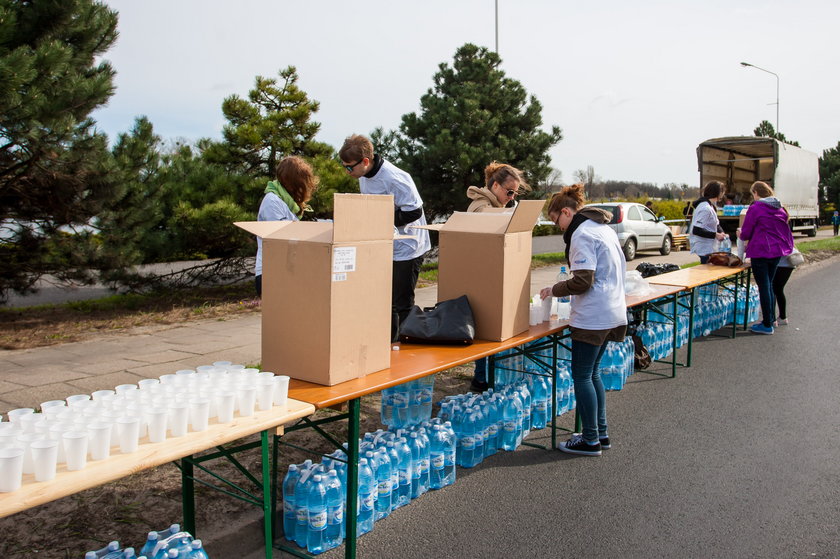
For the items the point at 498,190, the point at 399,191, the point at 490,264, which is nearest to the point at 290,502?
the point at 490,264

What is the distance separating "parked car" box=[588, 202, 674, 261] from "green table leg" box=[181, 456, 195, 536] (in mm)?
15110

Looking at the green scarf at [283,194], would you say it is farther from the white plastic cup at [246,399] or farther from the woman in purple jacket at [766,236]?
the woman in purple jacket at [766,236]

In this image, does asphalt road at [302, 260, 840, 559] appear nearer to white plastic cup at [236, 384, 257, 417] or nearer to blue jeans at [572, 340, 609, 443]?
blue jeans at [572, 340, 609, 443]

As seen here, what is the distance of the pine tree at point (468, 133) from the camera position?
1435cm

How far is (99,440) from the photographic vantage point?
209 cm

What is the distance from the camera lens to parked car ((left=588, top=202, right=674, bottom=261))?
17781 mm

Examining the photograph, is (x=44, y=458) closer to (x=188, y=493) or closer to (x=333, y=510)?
(x=188, y=493)

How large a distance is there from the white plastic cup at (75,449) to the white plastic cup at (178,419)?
1.03 ft

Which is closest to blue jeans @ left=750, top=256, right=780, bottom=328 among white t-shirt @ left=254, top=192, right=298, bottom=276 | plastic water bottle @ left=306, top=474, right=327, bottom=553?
white t-shirt @ left=254, top=192, right=298, bottom=276

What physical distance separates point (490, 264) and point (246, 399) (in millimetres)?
1963

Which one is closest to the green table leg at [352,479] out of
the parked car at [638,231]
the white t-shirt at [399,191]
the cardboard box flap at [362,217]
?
the cardboard box flap at [362,217]

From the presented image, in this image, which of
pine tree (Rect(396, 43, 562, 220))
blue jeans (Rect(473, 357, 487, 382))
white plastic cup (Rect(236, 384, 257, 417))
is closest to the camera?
white plastic cup (Rect(236, 384, 257, 417))

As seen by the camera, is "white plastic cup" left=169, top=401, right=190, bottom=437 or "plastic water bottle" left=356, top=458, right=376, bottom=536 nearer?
"white plastic cup" left=169, top=401, right=190, bottom=437

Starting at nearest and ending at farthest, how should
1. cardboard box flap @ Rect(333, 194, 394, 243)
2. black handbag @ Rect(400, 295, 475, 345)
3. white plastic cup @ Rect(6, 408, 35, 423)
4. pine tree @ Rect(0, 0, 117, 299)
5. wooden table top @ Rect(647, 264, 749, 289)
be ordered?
white plastic cup @ Rect(6, 408, 35, 423)
cardboard box flap @ Rect(333, 194, 394, 243)
black handbag @ Rect(400, 295, 475, 345)
pine tree @ Rect(0, 0, 117, 299)
wooden table top @ Rect(647, 264, 749, 289)
